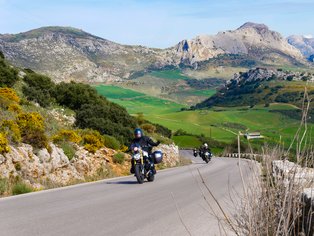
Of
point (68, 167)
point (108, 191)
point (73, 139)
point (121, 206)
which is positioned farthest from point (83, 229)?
point (73, 139)

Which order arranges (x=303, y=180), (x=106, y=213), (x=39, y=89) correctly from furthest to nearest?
1. (x=39, y=89)
2. (x=106, y=213)
3. (x=303, y=180)

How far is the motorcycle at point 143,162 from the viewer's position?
16234 mm

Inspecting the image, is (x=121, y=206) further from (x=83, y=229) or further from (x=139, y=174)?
(x=139, y=174)

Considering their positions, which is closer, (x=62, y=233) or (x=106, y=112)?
(x=62, y=233)

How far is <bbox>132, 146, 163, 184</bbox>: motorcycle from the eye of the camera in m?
16.2

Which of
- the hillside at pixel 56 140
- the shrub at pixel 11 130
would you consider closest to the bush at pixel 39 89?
the hillside at pixel 56 140

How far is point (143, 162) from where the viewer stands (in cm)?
1662

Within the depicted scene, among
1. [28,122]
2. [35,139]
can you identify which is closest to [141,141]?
[35,139]

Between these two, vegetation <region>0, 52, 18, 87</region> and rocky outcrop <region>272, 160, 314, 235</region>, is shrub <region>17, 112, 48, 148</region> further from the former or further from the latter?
rocky outcrop <region>272, 160, 314, 235</region>

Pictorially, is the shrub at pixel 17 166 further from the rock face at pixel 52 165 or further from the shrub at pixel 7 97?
the shrub at pixel 7 97

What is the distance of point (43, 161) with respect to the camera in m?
17.8

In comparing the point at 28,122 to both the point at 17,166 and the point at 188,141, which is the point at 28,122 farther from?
the point at 188,141

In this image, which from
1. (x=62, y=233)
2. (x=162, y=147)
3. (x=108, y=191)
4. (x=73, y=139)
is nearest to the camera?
(x=62, y=233)

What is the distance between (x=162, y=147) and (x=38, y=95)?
9.80 metres
